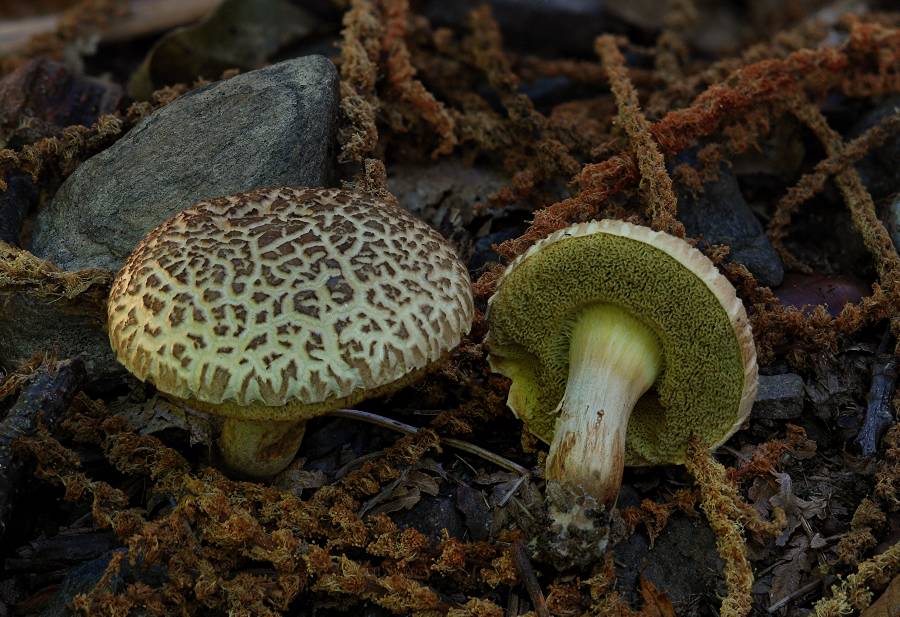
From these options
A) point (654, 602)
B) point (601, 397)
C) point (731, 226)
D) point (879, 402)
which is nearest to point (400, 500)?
point (601, 397)

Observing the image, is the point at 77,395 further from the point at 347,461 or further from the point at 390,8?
the point at 390,8

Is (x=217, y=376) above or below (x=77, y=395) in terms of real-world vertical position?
above

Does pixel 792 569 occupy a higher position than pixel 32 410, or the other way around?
pixel 32 410

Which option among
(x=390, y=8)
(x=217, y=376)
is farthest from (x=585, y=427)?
(x=390, y=8)

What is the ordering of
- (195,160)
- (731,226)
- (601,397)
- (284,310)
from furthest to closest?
(731,226)
(195,160)
(601,397)
(284,310)

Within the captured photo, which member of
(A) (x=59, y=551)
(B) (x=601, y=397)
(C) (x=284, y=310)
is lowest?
(A) (x=59, y=551)

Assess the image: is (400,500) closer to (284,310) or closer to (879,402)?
(284,310)
